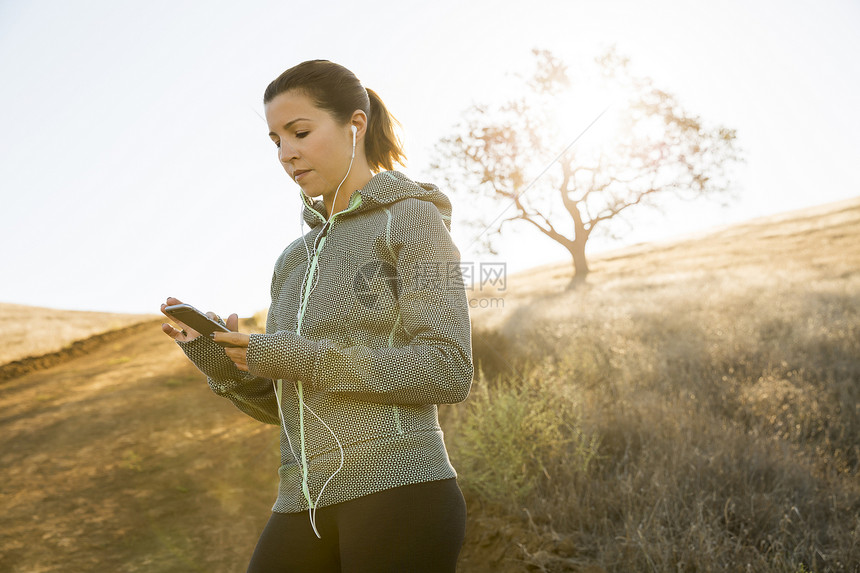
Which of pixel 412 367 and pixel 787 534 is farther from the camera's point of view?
pixel 787 534

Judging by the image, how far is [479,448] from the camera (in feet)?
14.8

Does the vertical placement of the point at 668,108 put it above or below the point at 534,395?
above

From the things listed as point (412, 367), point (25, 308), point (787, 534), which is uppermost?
point (25, 308)

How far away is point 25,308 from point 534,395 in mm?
21011

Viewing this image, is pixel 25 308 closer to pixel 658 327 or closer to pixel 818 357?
pixel 658 327

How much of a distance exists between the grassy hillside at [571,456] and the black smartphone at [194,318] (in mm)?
2321

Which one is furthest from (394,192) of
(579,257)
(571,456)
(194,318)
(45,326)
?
(579,257)

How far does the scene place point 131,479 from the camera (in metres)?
5.39

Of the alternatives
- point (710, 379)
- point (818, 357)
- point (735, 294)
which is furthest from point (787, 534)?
point (735, 294)

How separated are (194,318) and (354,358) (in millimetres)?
442

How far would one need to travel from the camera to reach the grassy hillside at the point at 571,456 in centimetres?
346

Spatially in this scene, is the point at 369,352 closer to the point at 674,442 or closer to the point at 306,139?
the point at 306,139

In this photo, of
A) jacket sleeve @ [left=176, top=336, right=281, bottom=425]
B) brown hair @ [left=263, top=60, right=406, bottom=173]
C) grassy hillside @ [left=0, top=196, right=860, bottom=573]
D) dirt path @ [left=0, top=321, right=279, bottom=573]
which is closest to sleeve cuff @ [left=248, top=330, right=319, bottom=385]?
jacket sleeve @ [left=176, top=336, right=281, bottom=425]

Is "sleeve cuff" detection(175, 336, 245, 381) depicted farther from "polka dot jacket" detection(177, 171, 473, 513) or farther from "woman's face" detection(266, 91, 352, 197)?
"woman's face" detection(266, 91, 352, 197)
